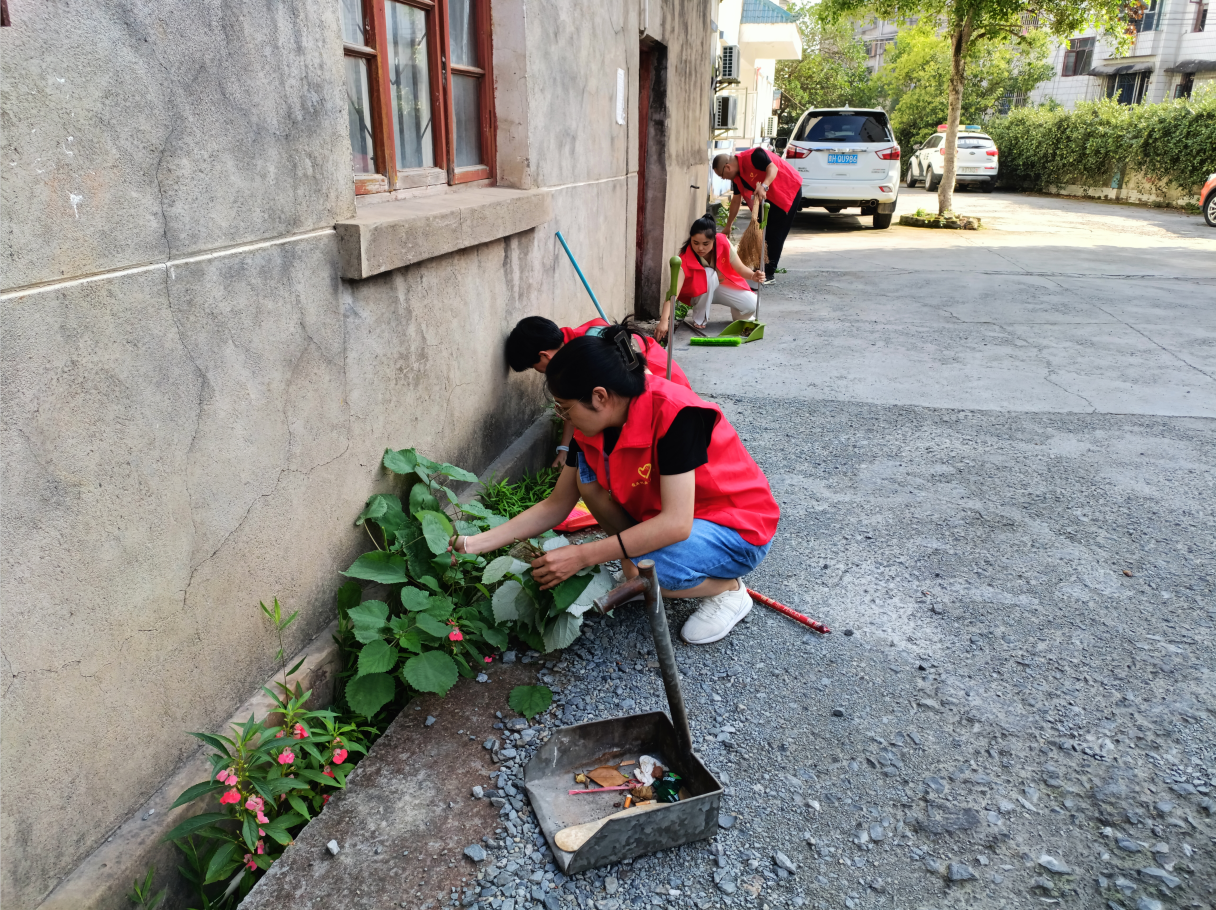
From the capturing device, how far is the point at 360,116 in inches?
112

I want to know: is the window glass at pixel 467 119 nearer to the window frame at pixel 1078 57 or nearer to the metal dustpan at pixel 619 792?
the metal dustpan at pixel 619 792

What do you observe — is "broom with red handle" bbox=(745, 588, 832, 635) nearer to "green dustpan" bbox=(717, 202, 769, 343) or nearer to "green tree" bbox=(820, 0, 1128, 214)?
"green dustpan" bbox=(717, 202, 769, 343)

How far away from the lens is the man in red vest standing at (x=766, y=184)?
28.3ft

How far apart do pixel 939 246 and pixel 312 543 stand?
11.3 m

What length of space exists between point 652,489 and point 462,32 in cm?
210

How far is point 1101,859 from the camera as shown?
6.72ft

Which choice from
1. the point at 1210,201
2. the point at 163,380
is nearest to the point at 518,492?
the point at 163,380

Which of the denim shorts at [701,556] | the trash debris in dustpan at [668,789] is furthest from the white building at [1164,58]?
the trash debris in dustpan at [668,789]

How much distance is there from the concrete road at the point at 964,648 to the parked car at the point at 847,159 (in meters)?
7.27

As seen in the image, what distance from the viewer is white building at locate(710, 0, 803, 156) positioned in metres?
17.4

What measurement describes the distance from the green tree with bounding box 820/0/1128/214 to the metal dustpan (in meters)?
13.5

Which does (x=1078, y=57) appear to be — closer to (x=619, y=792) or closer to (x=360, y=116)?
(x=360, y=116)

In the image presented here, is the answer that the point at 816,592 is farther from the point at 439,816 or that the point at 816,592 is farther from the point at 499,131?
the point at 499,131

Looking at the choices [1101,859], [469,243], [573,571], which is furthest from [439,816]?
[469,243]
